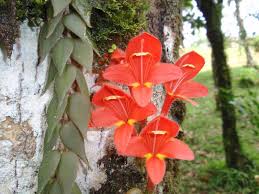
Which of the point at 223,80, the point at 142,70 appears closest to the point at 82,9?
the point at 142,70

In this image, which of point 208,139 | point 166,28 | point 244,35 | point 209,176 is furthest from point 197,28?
point 166,28

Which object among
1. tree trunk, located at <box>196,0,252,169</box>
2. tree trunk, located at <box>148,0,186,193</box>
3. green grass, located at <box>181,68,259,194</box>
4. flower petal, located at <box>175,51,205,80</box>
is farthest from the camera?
green grass, located at <box>181,68,259,194</box>

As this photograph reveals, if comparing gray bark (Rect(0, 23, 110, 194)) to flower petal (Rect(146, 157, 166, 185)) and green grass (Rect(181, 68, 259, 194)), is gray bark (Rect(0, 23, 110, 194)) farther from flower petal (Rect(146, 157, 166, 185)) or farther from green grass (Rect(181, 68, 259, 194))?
green grass (Rect(181, 68, 259, 194))

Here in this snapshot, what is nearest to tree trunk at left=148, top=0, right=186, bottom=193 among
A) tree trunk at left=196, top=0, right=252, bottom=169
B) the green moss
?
the green moss

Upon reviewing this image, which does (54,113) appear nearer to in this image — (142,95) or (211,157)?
(142,95)

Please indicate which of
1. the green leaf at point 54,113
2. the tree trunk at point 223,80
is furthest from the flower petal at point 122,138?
the tree trunk at point 223,80

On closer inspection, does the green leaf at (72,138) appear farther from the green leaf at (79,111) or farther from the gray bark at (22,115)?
the gray bark at (22,115)

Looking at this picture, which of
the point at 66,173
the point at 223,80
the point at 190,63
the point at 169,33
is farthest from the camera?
the point at 223,80
